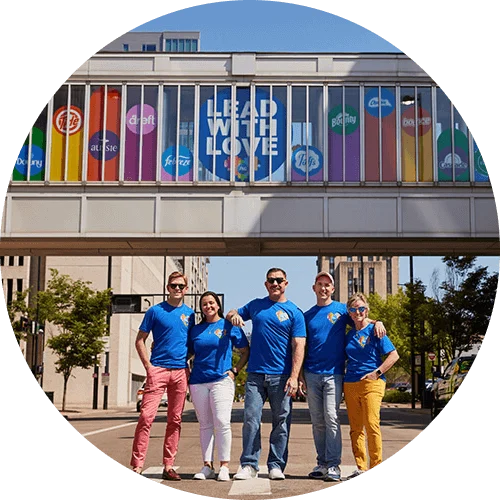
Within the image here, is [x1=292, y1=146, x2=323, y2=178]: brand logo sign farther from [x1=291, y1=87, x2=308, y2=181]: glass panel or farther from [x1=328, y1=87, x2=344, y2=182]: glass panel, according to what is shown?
[x1=328, y1=87, x2=344, y2=182]: glass panel

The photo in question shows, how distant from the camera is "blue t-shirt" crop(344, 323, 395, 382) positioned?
5582mm

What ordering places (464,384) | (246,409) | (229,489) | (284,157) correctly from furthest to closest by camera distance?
(284,157) < (246,409) < (229,489) < (464,384)

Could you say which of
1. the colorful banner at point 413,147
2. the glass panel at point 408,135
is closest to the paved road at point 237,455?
the colorful banner at point 413,147

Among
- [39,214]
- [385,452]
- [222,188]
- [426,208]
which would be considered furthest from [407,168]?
[385,452]

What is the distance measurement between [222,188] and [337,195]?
10.4ft

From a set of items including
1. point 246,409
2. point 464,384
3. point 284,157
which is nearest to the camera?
point 464,384

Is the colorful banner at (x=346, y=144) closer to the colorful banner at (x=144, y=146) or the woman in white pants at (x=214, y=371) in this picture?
the colorful banner at (x=144, y=146)

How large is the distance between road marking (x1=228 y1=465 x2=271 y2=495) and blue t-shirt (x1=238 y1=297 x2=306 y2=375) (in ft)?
2.34

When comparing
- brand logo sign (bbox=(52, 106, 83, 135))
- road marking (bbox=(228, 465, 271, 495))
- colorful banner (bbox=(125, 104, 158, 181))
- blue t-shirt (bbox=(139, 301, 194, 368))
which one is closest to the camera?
road marking (bbox=(228, 465, 271, 495))

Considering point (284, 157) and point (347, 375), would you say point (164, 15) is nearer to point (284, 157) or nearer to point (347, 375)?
point (347, 375)

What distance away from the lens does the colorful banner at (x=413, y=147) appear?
66.3 feet

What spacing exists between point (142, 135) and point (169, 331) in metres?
17.5

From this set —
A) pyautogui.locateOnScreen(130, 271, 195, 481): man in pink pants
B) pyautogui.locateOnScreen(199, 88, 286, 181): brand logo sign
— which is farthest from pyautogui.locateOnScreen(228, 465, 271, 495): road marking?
pyautogui.locateOnScreen(199, 88, 286, 181): brand logo sign

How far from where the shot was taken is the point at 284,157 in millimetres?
21578
